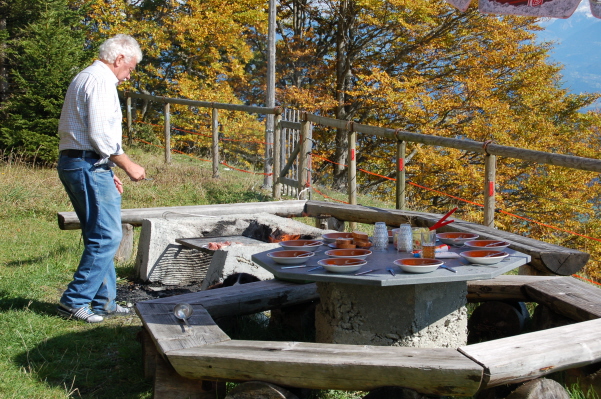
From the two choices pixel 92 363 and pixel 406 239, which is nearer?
pixel 406 239

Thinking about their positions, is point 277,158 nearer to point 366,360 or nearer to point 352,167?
point 352,167

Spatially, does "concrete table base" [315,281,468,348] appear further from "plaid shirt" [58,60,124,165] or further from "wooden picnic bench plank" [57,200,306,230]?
"wooden picnic bench plank" [57,200,306,230]

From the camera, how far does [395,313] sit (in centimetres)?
339

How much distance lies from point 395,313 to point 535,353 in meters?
0.89

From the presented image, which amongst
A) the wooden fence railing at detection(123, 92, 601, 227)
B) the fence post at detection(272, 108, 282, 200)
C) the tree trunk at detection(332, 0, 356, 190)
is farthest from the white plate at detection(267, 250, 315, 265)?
the tree trunk at detection(332, 0, 356, 190)

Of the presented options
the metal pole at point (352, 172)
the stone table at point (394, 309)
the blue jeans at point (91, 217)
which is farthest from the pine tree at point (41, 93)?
the stone table at point (394, 309)

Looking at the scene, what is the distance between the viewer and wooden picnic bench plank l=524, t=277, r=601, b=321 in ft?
11.1

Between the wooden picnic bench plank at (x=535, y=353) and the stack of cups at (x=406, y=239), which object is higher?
the stack of cups at (x=406, y=239)

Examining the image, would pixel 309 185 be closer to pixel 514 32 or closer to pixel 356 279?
pixel 356 279

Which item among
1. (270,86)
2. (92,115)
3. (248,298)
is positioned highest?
Result: (270,86)

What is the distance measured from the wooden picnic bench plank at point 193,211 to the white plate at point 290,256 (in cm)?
276

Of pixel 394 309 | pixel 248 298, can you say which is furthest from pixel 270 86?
pixel 394 309

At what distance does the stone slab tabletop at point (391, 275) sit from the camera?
2904 mm

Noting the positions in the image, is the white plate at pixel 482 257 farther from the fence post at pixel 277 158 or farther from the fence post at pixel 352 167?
the fence post at pixel 277 158
